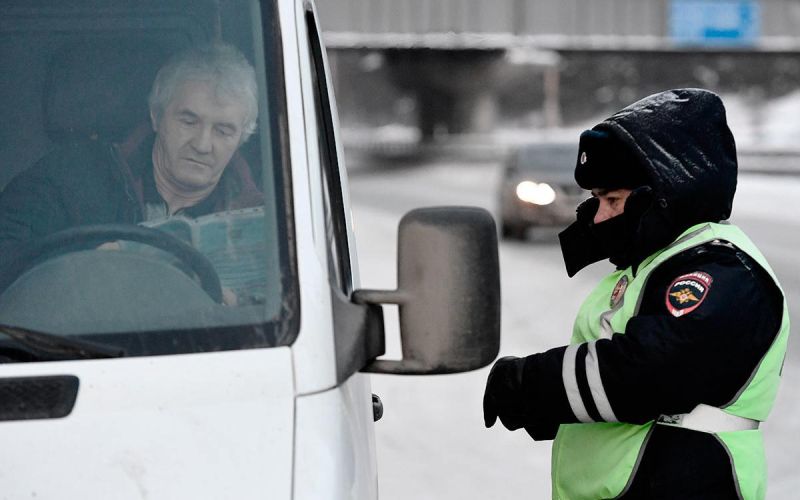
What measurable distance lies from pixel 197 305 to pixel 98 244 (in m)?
0.24

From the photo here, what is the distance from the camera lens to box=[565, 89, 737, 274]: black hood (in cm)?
256

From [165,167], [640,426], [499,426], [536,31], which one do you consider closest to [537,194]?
[499,426]

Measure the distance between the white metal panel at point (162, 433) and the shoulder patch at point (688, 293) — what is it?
2.60 ft

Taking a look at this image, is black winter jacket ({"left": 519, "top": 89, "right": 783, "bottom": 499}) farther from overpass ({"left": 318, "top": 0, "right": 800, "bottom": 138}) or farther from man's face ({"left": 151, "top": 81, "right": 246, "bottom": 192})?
overpass ({"left": 318, "top": 0, "right": 800, "bottom": 138})

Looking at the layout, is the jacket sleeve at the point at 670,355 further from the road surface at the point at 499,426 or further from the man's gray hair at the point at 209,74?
the road surface at the point at 499,426

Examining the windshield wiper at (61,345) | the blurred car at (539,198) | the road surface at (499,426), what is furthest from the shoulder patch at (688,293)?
the blurred car at (539,198)

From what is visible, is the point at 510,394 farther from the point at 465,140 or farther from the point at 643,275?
the point at 465,140

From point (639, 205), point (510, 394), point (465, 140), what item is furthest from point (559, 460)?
point (465, 140)

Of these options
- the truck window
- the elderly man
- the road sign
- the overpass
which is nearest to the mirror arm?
the truck window

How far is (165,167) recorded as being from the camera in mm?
2473

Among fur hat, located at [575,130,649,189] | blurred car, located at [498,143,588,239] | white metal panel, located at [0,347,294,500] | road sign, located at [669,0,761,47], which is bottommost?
blurred car, located at [498,143,588,239]

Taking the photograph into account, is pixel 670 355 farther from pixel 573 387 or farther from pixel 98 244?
pixel 98 244

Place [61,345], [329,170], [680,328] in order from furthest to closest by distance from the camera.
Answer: [329,170], [680,328], [61,345]

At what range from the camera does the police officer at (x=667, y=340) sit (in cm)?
245
